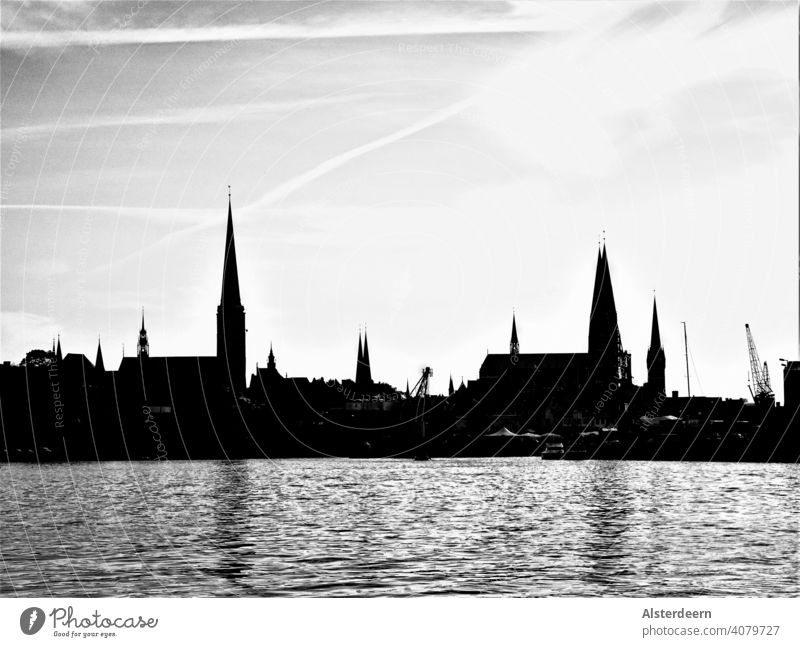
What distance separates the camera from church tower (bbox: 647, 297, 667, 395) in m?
164

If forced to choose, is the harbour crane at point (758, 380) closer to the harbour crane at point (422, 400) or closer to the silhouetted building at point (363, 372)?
the harbour crane at point (422, 400)

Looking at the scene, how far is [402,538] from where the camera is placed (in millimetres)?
40594

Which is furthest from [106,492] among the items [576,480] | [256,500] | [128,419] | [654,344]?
[654,344]

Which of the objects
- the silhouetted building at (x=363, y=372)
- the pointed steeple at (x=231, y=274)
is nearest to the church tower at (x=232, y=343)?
the pointed steeple at (x=231, y=274)

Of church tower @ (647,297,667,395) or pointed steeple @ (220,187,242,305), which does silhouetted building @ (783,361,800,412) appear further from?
pointed steeple @ (220,187,242,305)

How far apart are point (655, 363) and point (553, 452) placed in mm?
38259

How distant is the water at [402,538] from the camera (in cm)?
2952

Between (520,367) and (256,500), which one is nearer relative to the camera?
(256,500)

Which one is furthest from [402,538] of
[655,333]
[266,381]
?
[655,333]

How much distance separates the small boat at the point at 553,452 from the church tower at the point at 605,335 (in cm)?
3238
